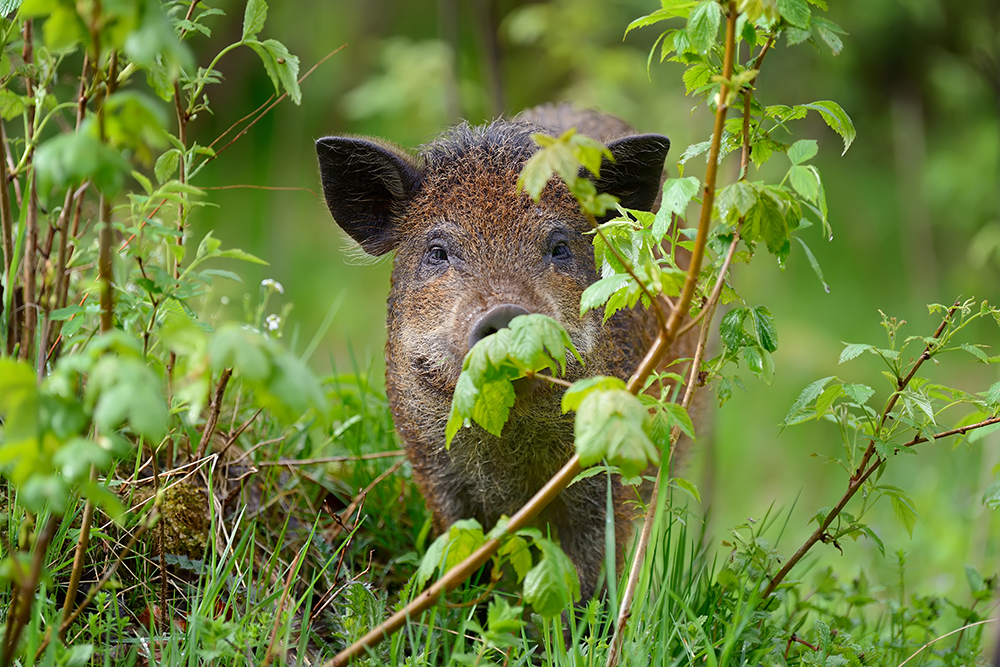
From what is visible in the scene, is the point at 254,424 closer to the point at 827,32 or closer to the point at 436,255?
the point at 436,255

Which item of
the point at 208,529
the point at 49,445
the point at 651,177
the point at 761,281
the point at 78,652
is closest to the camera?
the point at 49,445

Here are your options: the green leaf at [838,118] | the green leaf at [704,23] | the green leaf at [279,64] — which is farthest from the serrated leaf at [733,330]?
the green leaf at [279,64]

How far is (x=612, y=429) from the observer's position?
171 cm

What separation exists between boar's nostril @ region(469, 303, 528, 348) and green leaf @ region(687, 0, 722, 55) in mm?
970

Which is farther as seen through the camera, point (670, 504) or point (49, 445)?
point (670, 504)

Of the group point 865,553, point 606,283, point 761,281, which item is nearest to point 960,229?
point 761,281

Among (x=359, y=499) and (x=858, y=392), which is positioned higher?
(x=858, y=392)

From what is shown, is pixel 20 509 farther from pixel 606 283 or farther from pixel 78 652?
pixel 606 283

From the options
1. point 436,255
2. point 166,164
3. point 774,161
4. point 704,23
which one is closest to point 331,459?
point 436,255

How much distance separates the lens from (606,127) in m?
4.72

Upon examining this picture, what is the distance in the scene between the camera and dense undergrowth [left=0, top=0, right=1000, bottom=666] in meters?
1.56

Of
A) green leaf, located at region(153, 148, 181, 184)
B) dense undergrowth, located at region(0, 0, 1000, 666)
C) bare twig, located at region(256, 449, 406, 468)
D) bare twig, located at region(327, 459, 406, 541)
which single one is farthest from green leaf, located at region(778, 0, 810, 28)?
bare twig, located at region(256, 449, 406, 468)

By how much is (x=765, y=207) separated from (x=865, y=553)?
402 centimetres

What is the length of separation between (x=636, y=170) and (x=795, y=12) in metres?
1.49
